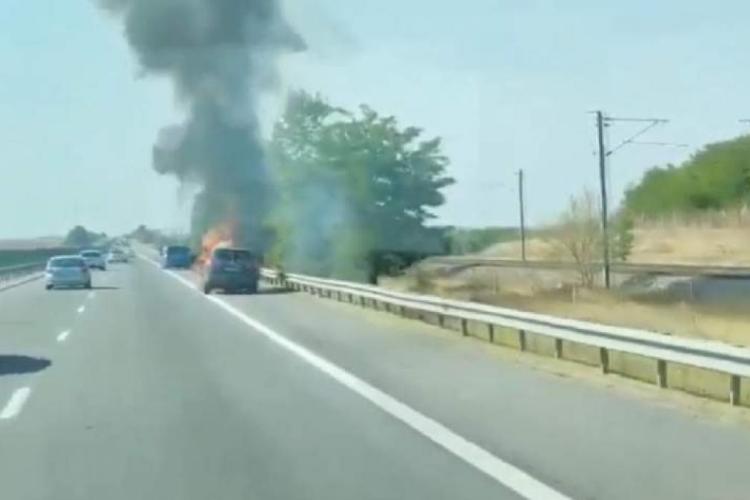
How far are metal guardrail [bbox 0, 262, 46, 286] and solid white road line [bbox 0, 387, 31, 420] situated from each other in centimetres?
5527

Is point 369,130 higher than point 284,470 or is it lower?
higher

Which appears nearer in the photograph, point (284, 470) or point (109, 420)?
point (284, 470)

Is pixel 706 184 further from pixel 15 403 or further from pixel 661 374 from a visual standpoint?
pixel 15 403

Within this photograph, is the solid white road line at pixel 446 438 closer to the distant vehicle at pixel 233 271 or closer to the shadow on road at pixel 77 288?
the distant vehicle at pixel 233 271

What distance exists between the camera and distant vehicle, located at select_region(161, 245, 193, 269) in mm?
106562

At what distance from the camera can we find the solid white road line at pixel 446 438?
419 inches

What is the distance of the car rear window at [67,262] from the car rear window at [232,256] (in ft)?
36.4

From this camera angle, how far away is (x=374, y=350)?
2581 centimetres

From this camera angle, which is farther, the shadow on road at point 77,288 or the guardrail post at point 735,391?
the shadow on road at point 77,288

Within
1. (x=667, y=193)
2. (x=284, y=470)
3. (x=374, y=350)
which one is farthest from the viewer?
(x=667, y=193)

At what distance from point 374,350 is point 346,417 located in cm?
1036

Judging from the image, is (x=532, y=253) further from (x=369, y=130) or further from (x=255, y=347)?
(x=255, y=347)

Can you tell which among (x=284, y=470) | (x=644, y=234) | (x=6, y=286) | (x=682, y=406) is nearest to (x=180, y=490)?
(x=284, y=470)

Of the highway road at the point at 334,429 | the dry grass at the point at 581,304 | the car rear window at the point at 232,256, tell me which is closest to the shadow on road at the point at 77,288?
the car rear window at the point at 232,256
